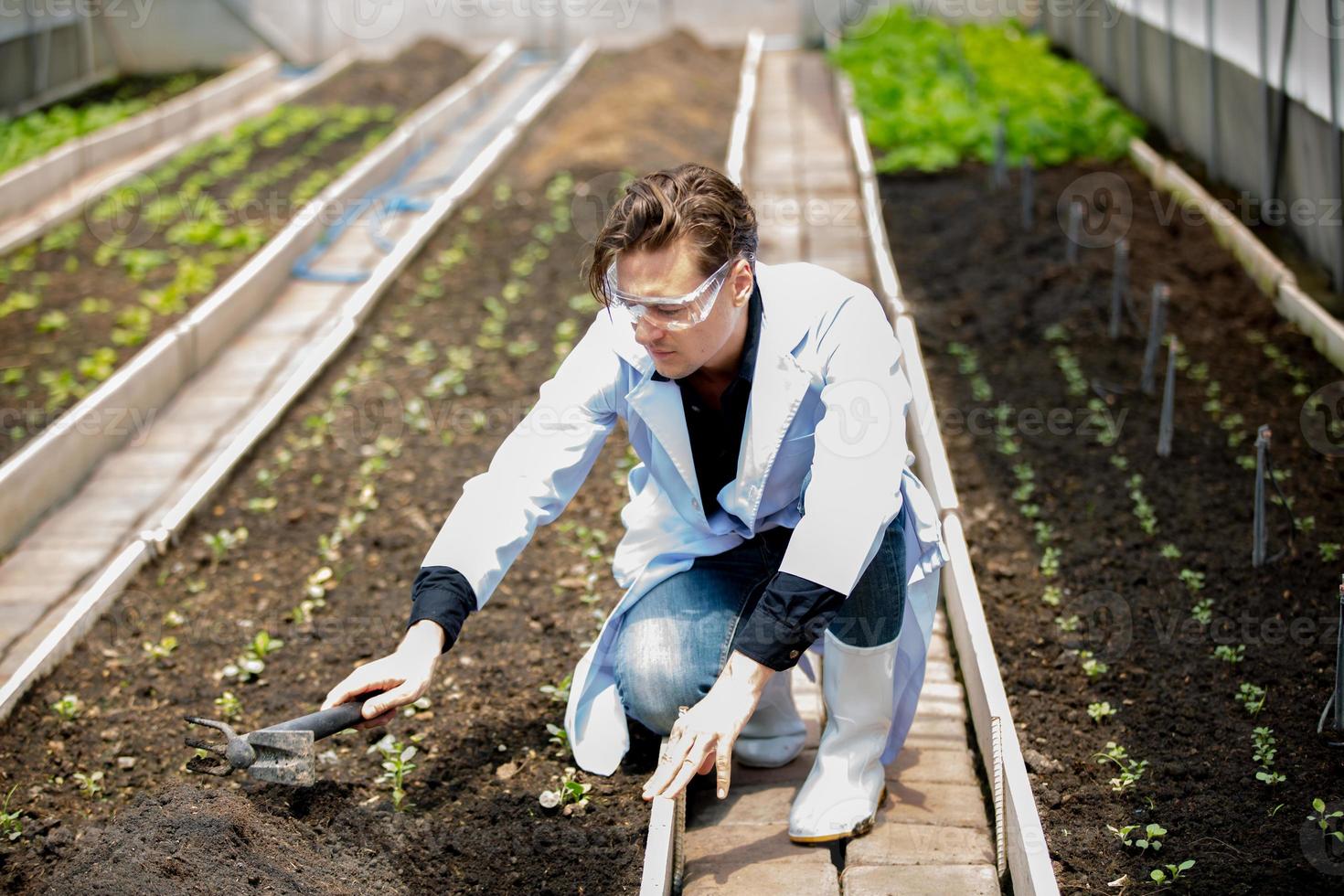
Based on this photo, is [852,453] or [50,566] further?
[50,566]

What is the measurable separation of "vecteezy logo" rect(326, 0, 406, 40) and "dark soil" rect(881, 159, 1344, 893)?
9595 mm

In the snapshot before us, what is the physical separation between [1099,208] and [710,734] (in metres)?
6.33

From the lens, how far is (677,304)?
261cm

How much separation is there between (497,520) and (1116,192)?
21.5 feet

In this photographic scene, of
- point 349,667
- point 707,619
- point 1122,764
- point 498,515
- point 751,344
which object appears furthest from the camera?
point 349,667

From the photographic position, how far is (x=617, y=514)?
15.4ft

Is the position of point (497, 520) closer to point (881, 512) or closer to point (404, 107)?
point (881, 512)

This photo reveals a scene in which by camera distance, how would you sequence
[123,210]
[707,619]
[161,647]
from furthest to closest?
[123,210], [161,647], [707,619]

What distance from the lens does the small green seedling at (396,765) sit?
3150 millimetres

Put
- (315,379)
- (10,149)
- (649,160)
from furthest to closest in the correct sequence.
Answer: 1. (10,149)
2. (649,160)
3. (315,379)

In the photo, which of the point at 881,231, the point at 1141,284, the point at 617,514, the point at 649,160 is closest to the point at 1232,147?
the point at 1141,284

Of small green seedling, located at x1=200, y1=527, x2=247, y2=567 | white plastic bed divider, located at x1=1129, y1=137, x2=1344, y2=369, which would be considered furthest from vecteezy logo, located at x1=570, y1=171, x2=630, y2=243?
small green seedling, located at x1=200, y1=527, x2=247, y2=567

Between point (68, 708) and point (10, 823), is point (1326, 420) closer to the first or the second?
point (68, 708)

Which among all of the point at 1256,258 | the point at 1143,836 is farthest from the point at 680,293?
the point at 1256,258
